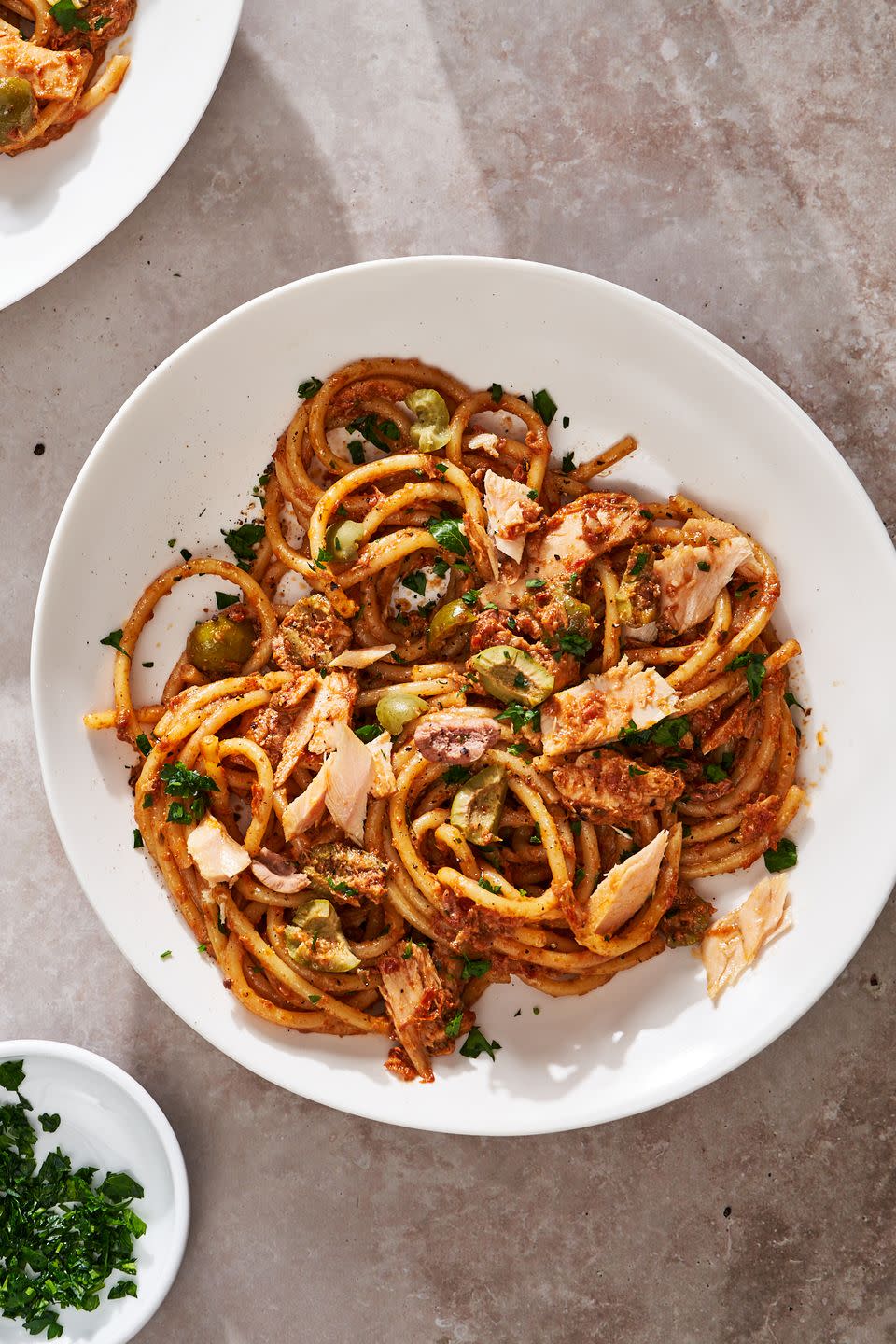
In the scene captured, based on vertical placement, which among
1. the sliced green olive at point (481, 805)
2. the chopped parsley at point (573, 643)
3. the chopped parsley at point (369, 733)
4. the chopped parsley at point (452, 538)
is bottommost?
the sliced green olive at point (481, 805)

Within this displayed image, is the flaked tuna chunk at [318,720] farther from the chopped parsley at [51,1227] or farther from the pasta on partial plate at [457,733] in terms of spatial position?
the chopped parsley at [51,1227]

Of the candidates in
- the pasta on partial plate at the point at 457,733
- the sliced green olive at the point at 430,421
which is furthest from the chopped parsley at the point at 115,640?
the sliced green olive at the point at 430,421

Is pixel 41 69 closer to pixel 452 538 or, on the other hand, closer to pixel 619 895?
pixel 452 538

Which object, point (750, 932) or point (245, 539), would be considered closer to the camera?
point (750, 932)

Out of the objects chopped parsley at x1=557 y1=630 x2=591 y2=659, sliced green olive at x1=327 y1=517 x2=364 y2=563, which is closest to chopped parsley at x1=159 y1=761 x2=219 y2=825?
sliced green olive at x1=327 y1=517 x2=364 y2=563

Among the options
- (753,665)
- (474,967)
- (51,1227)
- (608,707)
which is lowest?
(51,1227)

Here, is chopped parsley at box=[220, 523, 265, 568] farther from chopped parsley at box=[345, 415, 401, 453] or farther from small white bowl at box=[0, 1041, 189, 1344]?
small white bowl at box=[0, 1041, 189, 1344]

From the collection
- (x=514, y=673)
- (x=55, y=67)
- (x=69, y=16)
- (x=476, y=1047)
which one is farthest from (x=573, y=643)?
(x=69, y=16)
